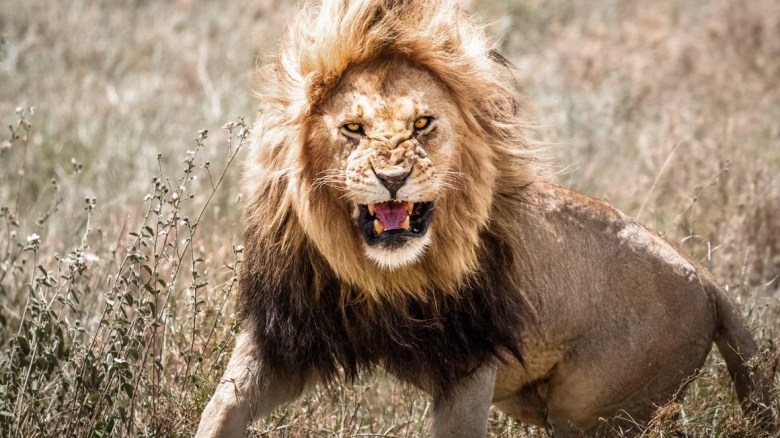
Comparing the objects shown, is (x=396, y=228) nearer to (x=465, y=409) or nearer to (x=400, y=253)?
(x=400, y=253)

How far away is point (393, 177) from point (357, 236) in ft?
1.22

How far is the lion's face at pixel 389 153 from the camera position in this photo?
3521mm

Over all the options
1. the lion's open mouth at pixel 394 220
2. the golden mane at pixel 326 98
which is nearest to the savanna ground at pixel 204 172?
the golden mane at pixel 326 98

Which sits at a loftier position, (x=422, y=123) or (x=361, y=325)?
(x=422, y=123)

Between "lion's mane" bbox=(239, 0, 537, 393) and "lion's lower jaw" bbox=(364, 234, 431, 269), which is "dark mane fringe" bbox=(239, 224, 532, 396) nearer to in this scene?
"lion's mane" bbox=(239, 0, 537, 393)

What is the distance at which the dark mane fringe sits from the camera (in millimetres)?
3918

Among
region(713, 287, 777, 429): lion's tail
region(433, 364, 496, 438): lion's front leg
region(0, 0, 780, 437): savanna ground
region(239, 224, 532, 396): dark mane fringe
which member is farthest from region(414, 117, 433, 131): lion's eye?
region(713, 287, 777, 429): lion's tail

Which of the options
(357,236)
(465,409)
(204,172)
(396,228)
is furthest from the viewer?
(204,172)

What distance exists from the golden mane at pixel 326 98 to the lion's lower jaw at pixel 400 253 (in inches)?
4.5

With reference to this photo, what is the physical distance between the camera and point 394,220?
3.61 metres

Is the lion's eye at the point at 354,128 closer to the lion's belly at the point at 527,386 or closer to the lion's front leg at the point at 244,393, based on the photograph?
the lion's front leg at the point at 244,393

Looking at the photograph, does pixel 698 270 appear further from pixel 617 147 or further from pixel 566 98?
pixel 566 98

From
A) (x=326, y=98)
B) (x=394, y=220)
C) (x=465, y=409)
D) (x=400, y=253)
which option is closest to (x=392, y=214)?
(x=394, y=220)

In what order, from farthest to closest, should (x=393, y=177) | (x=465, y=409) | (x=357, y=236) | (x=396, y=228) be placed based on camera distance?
1. (x=465, y=409)
2. (x=357, y=236)
3. (x=396, y=228)
4. (x=393, y=177)
